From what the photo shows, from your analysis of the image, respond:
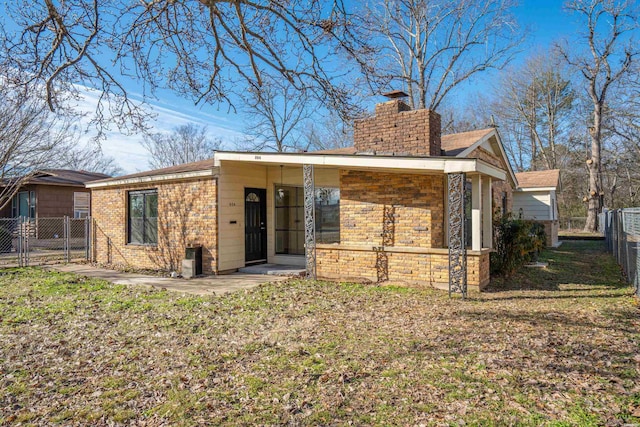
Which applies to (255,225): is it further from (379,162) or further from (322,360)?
(322,360)

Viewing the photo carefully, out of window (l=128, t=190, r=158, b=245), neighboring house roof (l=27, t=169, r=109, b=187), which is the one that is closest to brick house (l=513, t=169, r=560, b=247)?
window (l=128, t=190, r=158, b=245)

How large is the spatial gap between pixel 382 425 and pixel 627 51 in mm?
29089

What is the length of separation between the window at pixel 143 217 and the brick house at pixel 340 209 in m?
0.03

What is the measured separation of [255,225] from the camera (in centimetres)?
1159

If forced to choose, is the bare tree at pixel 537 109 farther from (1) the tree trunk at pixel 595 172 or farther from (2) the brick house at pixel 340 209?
(2) the brick house at pixel 340 209

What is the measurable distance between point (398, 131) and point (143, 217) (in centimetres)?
781

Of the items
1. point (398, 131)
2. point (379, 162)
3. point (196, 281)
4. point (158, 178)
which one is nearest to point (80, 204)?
point (158, 178)

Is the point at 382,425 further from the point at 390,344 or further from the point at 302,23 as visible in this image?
the point at 302,23

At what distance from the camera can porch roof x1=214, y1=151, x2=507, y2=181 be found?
7.62 m

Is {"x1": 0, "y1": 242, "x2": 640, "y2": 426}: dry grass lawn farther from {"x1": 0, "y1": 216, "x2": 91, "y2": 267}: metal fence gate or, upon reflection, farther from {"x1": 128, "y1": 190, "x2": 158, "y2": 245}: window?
{"x1": 0, "y1": 216, "x2": 91, "y2": 267}: metal fence gate

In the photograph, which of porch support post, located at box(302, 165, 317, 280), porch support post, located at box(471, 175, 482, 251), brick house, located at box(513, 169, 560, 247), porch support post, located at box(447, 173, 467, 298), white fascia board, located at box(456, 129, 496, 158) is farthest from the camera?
brick house, located at box(513, 169, 560, 247)

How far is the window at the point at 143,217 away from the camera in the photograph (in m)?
12.1

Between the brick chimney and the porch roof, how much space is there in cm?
117

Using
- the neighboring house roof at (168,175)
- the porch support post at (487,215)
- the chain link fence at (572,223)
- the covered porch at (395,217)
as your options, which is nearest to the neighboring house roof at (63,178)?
the neighboring house roof at (168,175)
